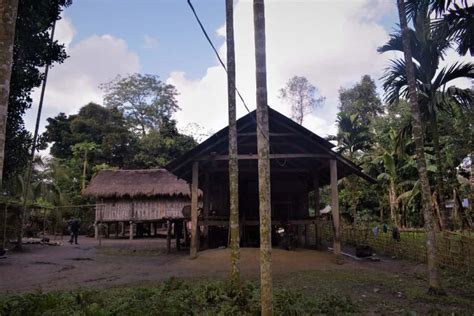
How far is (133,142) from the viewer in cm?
3891

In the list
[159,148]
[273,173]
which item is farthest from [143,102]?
[273,173]

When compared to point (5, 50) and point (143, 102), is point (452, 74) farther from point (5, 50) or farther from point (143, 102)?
point (143, 102)

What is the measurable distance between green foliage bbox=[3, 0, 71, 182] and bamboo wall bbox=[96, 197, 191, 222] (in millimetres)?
17030

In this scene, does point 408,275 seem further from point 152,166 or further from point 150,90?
point 150,90

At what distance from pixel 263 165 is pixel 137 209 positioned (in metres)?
25.2

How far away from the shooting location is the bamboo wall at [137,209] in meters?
29.1

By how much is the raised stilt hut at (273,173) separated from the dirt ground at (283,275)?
1.39m

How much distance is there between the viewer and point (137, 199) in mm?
29266

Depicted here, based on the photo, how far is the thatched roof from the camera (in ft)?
94.3

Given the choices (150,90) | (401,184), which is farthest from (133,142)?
(401,184)

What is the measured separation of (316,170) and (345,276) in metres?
6.94

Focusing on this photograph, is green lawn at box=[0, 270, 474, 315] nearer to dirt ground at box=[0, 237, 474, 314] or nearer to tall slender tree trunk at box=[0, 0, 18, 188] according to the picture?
dirt ground at box=[0, 237, 474, 314]

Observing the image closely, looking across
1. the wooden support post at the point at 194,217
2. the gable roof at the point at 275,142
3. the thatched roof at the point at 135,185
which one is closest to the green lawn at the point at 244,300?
the wooden support post at the point at 194,217

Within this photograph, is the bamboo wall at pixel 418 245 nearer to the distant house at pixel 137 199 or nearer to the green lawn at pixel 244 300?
the green lawn at pixel 244 300
